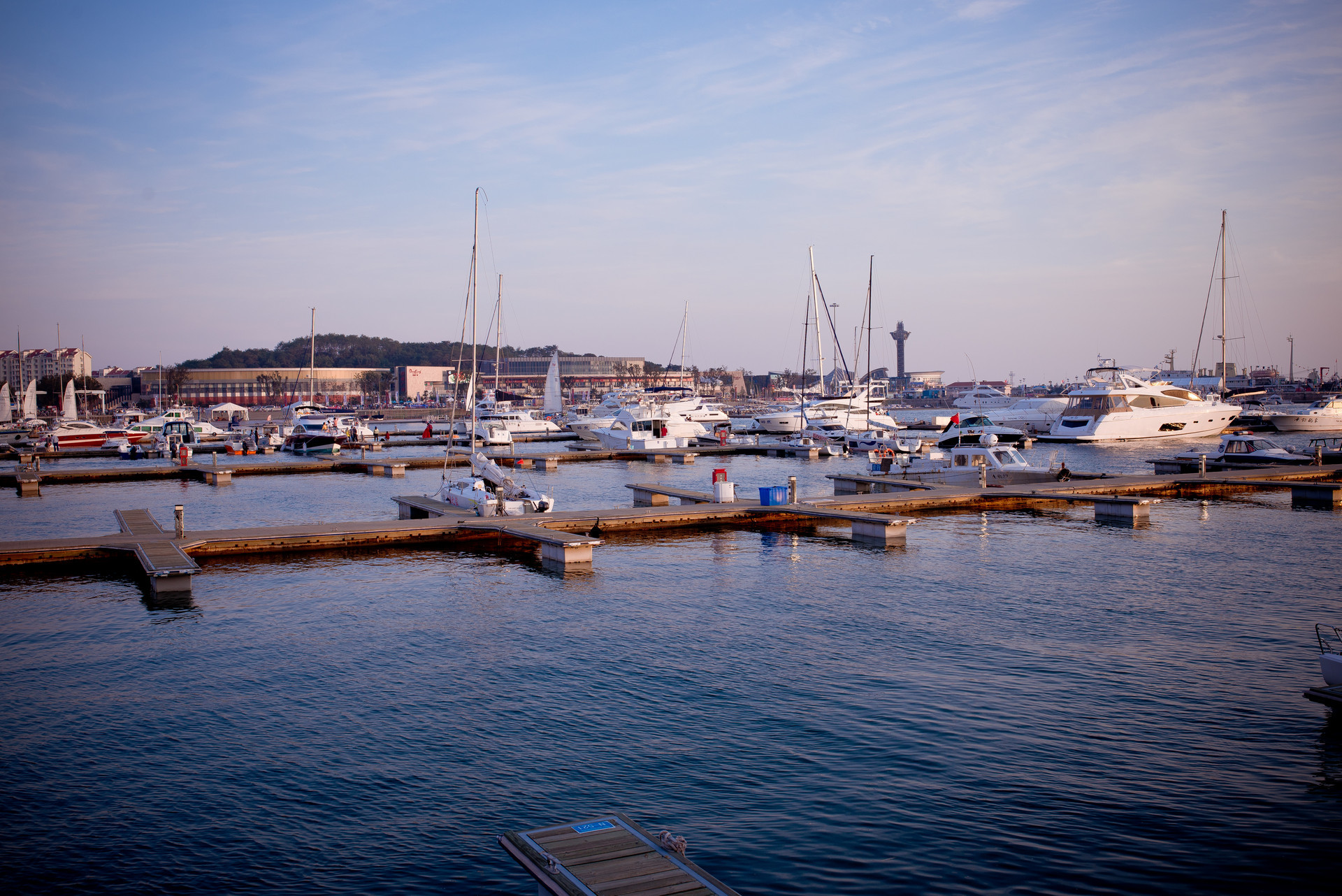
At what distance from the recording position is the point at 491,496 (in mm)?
32156

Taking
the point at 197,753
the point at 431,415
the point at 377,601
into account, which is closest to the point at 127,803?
the point at 197,753

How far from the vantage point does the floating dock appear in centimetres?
759

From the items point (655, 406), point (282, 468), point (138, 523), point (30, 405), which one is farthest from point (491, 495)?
point (30, 405)

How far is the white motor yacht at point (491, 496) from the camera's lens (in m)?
31.1

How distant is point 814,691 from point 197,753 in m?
8.88

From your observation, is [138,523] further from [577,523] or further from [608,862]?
[608,862]

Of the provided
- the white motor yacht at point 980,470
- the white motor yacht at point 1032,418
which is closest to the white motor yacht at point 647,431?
the white motor yacht at point 980,470

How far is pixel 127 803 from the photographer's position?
1135 cm

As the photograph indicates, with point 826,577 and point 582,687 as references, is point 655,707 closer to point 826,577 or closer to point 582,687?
point 582,687

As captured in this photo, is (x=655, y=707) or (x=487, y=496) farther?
(x=487, y=496)

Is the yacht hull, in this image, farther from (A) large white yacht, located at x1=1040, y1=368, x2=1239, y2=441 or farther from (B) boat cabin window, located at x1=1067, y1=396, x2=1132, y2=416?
(B) boat cabin window, located at x1=1067, y1=396, x2=1132, y2=416

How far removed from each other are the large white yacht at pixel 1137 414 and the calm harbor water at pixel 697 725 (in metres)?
53.5

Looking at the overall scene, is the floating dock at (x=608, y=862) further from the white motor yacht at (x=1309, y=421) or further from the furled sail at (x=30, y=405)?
the furled sail at (x=30, y=405)

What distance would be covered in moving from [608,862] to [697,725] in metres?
5.78
